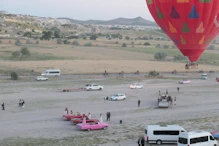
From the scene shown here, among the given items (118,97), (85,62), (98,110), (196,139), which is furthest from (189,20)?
(85,62)

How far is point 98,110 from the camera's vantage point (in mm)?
35312

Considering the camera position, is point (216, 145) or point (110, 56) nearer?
point (216, 145)

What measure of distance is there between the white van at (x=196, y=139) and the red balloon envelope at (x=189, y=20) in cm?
734

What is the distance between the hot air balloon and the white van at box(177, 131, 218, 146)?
7310 millimetres

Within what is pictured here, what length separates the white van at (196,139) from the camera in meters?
22.5

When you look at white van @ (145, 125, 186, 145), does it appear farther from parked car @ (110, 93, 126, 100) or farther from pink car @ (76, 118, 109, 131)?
parked car @ (110, 93, 126, 100)

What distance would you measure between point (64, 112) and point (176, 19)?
11590 mm

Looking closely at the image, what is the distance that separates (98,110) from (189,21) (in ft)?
37.5

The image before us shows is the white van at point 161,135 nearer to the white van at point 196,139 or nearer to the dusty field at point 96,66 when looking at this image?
the white van at point 196,139

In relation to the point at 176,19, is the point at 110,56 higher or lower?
lower

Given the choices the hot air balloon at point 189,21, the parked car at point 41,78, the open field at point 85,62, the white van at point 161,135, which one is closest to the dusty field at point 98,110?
the parked car at point 41,78

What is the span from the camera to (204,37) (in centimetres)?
2838

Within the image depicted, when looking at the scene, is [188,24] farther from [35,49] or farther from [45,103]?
[35,49]

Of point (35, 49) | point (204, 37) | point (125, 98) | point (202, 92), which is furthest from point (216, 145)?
point (35, 49)
